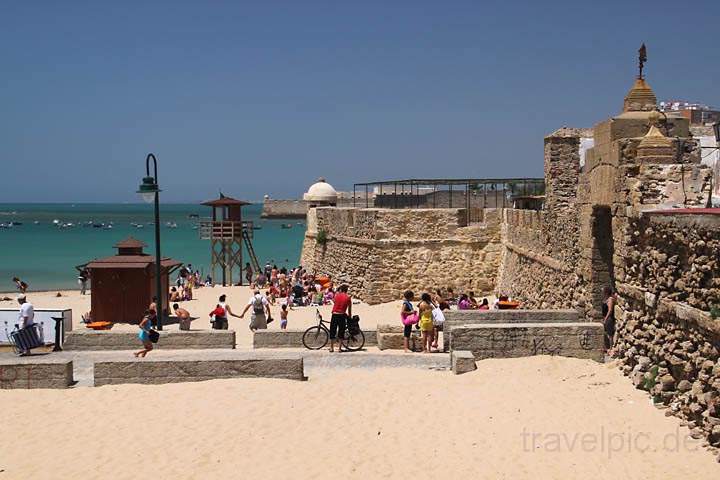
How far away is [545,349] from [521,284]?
7672 mm

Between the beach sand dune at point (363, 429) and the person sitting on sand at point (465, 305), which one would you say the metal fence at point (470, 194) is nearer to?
the person sitting on sand at point (465, 305)

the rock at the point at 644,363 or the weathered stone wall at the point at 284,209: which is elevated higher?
the weathered stone wall at the point at 284,209

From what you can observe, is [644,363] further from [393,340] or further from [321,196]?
[321,196]

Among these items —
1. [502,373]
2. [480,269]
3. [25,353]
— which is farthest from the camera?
[480,269]

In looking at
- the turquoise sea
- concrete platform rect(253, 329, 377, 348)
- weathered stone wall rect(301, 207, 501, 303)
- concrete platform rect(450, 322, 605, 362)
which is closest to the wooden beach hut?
concrete platform rect(253, 329, 377, 348)

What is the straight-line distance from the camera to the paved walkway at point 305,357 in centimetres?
1084

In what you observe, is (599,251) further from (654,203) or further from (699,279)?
(699,279)

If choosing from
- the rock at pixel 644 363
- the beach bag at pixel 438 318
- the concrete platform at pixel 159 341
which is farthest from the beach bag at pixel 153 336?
the rock at pixel 644 363

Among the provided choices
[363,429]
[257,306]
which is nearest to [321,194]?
Answer: [257,306]

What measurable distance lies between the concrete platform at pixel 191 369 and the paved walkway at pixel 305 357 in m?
0.11

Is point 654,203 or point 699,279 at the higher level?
point 654,203

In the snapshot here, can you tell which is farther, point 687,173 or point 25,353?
point 25,353

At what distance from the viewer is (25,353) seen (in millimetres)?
12766

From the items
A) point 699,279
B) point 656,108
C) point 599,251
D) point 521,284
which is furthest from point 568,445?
point 521,284
